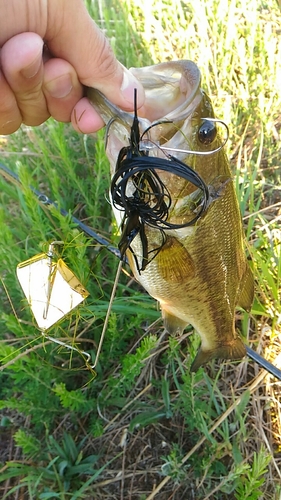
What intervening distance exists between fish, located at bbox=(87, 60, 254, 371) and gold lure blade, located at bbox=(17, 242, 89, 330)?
19cm

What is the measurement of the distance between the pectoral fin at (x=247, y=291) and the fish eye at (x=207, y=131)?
0.60 metres

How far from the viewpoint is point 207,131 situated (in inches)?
40.3

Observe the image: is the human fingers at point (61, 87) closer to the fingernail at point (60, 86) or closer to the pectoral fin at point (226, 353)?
the fingernail at point (60, 86)

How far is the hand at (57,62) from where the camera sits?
1.06m

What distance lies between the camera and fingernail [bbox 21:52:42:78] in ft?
3.48

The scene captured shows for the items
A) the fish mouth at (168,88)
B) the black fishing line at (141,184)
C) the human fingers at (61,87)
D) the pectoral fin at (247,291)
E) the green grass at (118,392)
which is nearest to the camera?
the black fishing line at (141,184)

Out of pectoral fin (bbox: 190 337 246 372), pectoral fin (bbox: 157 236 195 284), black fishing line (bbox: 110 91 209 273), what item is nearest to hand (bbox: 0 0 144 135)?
black fishing line (bbox: 110 91 209 273)

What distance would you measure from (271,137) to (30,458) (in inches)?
88.9

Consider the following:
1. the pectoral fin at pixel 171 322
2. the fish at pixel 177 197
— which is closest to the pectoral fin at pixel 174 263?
the fish at pixel 177 197

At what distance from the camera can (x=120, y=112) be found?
979mm

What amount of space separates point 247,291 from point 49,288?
789 millimetres

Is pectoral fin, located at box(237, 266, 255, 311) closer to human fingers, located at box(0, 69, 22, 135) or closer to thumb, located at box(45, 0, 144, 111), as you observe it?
thumb, located at box(45, 0, 144, 111)

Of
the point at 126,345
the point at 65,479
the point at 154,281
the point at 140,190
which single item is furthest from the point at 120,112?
the point at 65,479

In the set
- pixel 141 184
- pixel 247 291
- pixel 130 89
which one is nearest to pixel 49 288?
pixel 141 184
